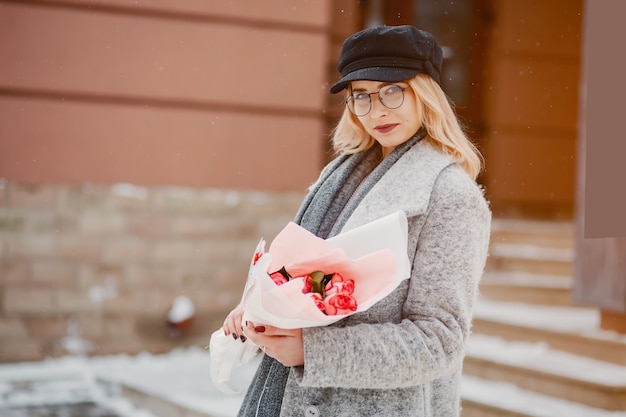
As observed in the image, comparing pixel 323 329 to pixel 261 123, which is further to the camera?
pixel 261 123

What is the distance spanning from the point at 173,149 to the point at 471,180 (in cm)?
433

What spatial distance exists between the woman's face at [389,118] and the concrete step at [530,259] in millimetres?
4290

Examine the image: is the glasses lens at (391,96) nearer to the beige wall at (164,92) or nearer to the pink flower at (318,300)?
the pink flower at (318,300)

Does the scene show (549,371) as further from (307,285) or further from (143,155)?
(143,155)

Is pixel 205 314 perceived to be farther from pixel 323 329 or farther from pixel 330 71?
pixel 323 329

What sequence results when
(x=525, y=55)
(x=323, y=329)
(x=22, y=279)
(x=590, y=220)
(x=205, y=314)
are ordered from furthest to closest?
(x=525, y=55), (x=205, y=314), (x=22, y=279), (x=590, y=220), (x=323, y=329)

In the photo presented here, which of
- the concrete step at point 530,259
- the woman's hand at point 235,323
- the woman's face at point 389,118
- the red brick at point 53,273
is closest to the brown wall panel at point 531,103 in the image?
the concrete step at point 530,259

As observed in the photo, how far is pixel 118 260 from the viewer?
5777 mm

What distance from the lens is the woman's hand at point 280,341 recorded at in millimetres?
1651

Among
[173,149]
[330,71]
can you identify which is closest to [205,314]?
[173,149]

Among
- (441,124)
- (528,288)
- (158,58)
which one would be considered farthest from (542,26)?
(441,124)

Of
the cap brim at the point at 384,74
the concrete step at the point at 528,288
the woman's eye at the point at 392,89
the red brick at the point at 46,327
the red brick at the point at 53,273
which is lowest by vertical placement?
the red brick at the point at 46,327

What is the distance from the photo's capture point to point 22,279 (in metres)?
5.57

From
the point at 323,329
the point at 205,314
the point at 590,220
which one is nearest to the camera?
the point at 323,329
